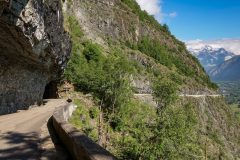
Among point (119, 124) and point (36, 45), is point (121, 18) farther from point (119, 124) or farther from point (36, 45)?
point (36, 45)

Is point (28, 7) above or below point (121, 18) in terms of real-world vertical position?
below

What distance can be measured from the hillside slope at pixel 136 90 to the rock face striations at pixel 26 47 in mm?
6991

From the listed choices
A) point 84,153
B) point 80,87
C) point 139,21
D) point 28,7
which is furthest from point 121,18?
point 84,153

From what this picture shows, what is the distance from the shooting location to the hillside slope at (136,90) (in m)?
42.0

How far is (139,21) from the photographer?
424ft

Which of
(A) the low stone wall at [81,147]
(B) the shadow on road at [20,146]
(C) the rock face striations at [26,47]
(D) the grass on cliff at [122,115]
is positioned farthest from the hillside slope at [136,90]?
(A) the low stone wall at [81,147]

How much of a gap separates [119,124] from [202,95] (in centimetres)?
7517

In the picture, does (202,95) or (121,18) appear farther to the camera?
(202,95)

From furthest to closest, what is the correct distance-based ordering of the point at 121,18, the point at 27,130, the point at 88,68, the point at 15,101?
the point at 121,18
the point at 88,68
the point at 15,101
the point at 27,130

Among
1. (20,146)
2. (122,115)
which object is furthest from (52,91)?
(20,146)

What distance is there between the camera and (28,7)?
20641 mm

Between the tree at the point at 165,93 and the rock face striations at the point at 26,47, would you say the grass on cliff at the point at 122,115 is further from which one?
the rock face striations at the point at 26,47

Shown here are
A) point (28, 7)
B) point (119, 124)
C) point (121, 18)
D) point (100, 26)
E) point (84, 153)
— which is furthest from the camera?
point (121, 18)

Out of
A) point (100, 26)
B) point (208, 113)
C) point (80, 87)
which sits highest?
point (100, 26)
